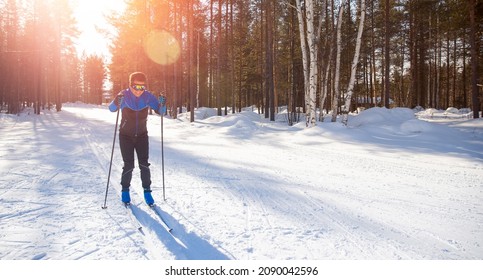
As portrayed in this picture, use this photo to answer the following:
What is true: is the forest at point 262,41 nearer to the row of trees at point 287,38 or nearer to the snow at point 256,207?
the row of trees at point 287,38

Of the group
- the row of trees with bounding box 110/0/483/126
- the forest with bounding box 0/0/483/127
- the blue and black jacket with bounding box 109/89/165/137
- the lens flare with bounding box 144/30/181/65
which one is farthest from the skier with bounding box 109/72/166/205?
the lens flare with bounding box 144/30/181/65

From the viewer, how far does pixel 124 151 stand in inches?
190

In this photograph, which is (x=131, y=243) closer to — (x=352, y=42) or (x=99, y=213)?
(x=99, y=213)

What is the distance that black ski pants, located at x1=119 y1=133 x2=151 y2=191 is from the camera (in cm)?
477

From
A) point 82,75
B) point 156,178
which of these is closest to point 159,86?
point 156,178

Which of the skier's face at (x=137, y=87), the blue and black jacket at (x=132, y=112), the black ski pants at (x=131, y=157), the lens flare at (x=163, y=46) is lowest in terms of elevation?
the black ski pants at (x=131, y=157)

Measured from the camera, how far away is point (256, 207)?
4469 mm

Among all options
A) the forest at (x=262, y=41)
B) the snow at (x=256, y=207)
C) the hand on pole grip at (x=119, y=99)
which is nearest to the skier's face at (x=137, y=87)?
the hand on pole grip at (x=119, y=99)

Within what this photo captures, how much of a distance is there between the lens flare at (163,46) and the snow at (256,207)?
57.0 feet

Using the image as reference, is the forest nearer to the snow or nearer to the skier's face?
the snow

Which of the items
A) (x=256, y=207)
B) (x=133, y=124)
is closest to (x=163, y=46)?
(x=133, y=124)

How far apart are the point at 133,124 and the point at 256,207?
240 centimetres

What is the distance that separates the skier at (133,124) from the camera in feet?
15.5

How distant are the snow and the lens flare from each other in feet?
57.0
